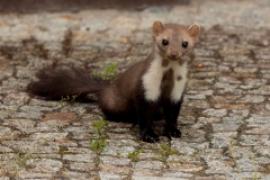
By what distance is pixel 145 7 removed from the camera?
453 inches

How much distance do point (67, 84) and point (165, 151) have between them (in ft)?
4.90

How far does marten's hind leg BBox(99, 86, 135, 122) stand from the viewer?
293 inches

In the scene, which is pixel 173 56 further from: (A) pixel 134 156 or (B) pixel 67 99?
(B) pixel 67 99

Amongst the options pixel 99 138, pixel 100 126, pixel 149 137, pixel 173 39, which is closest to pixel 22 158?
pixel 99 138

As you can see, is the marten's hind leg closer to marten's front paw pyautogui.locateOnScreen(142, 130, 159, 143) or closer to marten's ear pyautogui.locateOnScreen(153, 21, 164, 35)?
marten's front paw pyautogui.locateOnScreen(142, 130, 159, 143)

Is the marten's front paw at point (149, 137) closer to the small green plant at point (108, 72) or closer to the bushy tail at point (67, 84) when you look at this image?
the bushy tail at point (67, 84)

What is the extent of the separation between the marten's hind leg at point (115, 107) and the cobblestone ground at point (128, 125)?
0.31 ft

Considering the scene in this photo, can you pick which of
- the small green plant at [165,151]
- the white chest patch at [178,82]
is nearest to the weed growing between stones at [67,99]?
the white chest patch at [178,82]

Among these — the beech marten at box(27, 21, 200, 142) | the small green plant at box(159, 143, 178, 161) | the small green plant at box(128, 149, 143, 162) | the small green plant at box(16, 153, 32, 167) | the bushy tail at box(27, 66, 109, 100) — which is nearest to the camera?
the small green plant at box(16, 153, 32, 167)

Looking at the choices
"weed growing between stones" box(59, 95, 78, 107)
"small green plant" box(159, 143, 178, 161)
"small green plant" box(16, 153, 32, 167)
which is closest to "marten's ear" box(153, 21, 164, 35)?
"small green plant" box(159, 143, 178, 161)

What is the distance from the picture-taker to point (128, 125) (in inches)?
294

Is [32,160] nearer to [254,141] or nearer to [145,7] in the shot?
[254,141]

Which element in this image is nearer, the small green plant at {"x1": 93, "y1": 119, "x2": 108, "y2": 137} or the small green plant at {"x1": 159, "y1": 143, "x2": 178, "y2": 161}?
the small green plant at {"x1": 159, "y1": 143, "x2": 178, "y2": 161}

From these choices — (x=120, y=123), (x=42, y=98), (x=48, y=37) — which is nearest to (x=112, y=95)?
(x=120, y=123)
